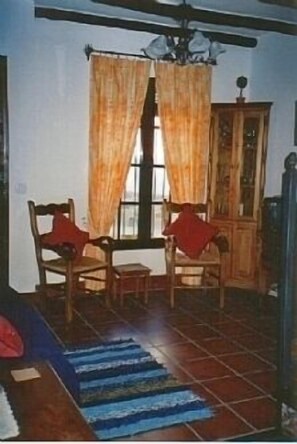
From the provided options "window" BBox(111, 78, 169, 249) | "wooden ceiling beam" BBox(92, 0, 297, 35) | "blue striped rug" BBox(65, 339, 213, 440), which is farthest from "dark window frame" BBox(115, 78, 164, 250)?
"blue striped rug" BBox(65, 339, 213, 440)

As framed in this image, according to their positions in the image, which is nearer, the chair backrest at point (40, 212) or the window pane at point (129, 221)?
the chair backrest at point (40, 212)

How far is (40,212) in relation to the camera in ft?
13.3

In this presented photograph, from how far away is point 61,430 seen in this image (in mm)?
1788

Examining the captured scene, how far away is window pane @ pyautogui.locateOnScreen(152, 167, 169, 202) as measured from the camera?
15.6 feet

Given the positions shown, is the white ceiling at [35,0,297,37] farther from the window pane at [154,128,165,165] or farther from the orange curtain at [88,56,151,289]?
the window pane at [154,128,165,165]

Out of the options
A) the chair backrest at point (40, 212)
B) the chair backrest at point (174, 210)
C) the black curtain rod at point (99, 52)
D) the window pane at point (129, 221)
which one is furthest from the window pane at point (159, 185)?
the black curtain rod at point (99, 52)

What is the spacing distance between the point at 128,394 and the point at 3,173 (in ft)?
5.51

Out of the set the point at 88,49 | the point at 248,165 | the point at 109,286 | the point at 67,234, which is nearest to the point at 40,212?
the point at 67,234

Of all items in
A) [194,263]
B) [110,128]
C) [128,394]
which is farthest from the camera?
[110,128]

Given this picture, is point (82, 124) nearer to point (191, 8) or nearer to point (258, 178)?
point (191, 8)

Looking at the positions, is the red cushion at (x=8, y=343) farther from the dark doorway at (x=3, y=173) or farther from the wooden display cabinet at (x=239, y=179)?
the wooden display cabinet at (x=239, y=179)

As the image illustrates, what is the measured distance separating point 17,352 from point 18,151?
1797 millimetres

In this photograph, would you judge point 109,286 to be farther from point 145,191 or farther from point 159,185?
point 159,185

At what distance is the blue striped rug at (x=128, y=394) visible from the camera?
8.10 feet
